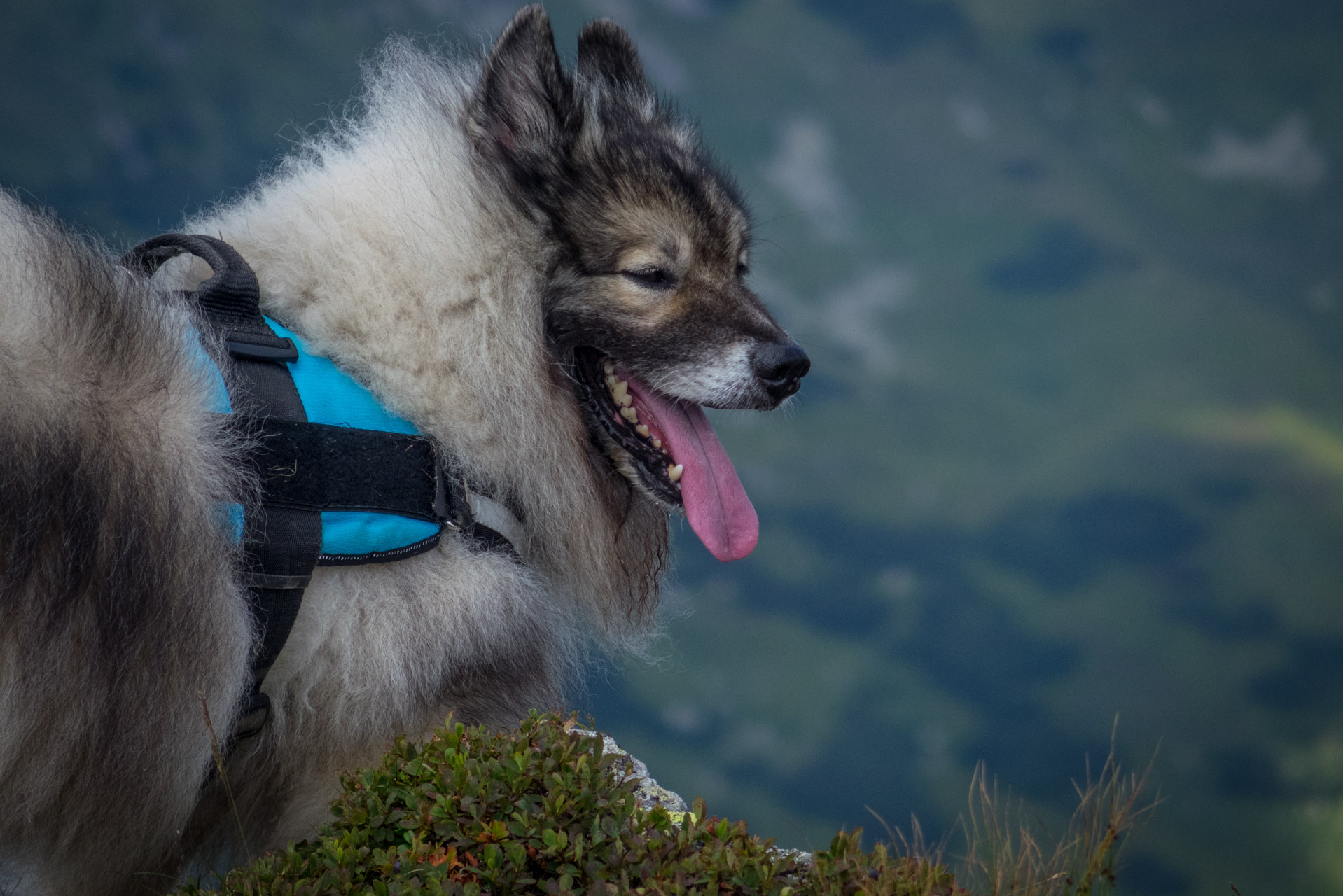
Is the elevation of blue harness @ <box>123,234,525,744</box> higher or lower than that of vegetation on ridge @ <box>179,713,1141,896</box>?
higher

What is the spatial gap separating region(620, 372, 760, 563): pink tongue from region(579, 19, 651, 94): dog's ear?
1.08m

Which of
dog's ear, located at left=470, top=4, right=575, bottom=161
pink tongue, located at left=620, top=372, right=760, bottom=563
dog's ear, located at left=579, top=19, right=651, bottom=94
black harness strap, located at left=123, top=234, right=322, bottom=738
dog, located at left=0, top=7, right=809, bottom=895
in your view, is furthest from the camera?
dog's ear, located at left=579, top=19, right=651, bottom=94

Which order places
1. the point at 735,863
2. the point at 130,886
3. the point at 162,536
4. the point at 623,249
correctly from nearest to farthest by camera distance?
the point at 735,863 < the point at 162,536 < the point at 130,886 < the point at 623,249

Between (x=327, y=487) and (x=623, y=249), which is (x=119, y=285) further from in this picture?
(x=623, y=249)

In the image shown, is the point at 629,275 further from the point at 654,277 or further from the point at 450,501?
the point at 450,501

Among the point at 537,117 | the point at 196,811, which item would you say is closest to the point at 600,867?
the point at 196,811

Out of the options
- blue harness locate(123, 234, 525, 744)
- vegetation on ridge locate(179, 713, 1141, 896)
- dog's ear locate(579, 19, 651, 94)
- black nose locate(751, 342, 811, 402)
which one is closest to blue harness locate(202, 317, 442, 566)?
blue harness locate(123, 234, 525, 744)

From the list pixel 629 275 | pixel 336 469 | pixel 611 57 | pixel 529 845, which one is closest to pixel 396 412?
pixel 336 469

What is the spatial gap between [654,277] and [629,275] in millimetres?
81

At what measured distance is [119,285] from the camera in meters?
2.52

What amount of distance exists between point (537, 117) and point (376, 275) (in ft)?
2.21

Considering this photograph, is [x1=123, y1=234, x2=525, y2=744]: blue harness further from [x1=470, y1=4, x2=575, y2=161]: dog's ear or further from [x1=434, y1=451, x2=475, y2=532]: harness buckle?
[x1=470, y1=4, x2=575, y2=161]: dog's ear

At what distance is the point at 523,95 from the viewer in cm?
310

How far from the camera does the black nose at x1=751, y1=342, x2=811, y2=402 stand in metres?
3.13
